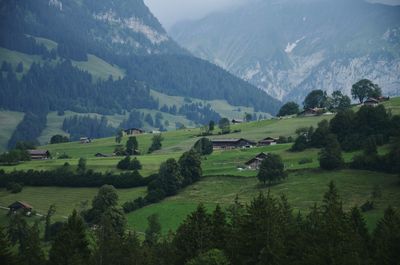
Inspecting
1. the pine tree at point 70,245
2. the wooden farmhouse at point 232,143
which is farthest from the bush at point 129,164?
the pine tree at point 70,245

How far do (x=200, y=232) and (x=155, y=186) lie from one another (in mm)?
59479

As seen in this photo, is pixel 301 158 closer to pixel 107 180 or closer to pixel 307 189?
pixel 307 189

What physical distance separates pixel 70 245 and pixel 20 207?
5608 cm

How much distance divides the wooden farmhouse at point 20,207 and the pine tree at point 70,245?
5150cm

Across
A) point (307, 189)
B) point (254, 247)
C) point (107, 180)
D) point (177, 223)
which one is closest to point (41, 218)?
point (107, 180)

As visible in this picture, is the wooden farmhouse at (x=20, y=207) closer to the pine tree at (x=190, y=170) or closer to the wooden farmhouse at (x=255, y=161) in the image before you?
the pine tree at (x=190, y=170)

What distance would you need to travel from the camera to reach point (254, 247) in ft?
203

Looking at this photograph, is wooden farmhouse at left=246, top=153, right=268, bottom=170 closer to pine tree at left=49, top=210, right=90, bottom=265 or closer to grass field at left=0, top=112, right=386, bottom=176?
grass field at left=0, top=112, right=386, bottom=176

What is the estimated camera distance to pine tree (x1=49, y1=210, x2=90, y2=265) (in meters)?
69.3

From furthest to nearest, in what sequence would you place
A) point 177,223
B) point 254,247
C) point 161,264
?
point 177,223 < point 161,264 < point 254,247

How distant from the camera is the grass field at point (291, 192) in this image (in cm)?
9919

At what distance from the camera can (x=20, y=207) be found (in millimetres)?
122875

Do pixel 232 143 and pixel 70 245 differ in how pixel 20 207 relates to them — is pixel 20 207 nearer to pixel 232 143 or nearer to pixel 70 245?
pixel 70 245

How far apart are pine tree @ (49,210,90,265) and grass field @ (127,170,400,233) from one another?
29.7 m
